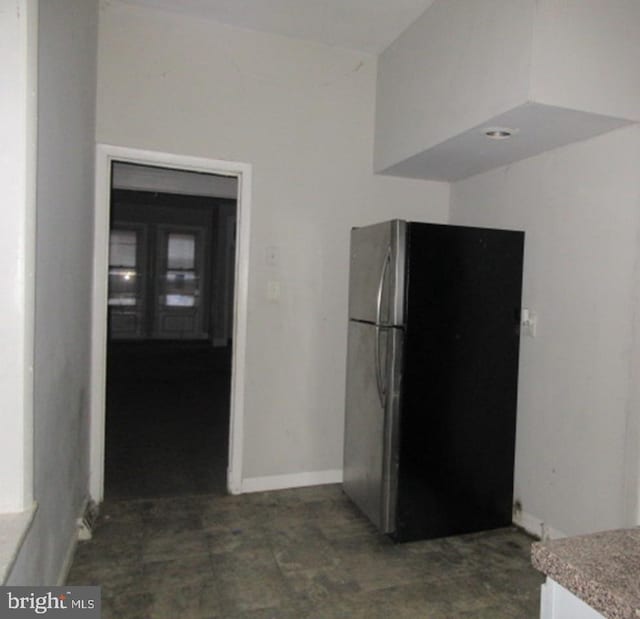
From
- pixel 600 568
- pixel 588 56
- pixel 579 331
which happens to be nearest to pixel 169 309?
pixel 579 331

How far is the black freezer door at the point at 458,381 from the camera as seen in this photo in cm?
242

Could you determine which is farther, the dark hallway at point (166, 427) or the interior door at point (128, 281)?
the interior door at point (128, 281)

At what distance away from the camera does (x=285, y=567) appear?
2.22 m

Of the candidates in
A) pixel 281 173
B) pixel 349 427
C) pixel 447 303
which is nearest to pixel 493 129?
pixel 447 303

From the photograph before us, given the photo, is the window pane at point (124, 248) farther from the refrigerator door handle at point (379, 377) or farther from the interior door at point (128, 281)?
the refrigerator door handle at point (379, 377)

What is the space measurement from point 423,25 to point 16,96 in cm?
219

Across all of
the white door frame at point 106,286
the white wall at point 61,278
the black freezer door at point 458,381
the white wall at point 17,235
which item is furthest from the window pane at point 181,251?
the white wall at point 17,235

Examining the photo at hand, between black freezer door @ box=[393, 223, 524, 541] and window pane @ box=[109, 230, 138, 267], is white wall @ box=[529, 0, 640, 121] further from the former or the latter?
window pane @ box=[109, 230, 138, 267]

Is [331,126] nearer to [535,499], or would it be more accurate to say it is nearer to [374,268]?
[374,268]

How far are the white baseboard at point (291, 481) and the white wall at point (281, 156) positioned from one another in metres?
0.04

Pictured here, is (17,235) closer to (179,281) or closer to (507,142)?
(507,142)

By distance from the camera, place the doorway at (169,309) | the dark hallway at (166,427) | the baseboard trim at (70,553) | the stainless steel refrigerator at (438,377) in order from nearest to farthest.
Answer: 1. the baseboard trim at (70,553)
2. the stainless steel refrigerator at (438,377)
3. the dark hallway at (166,427)
4. the doorway at (169,309)

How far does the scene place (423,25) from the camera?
2.64 m

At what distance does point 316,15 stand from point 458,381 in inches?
86.7
